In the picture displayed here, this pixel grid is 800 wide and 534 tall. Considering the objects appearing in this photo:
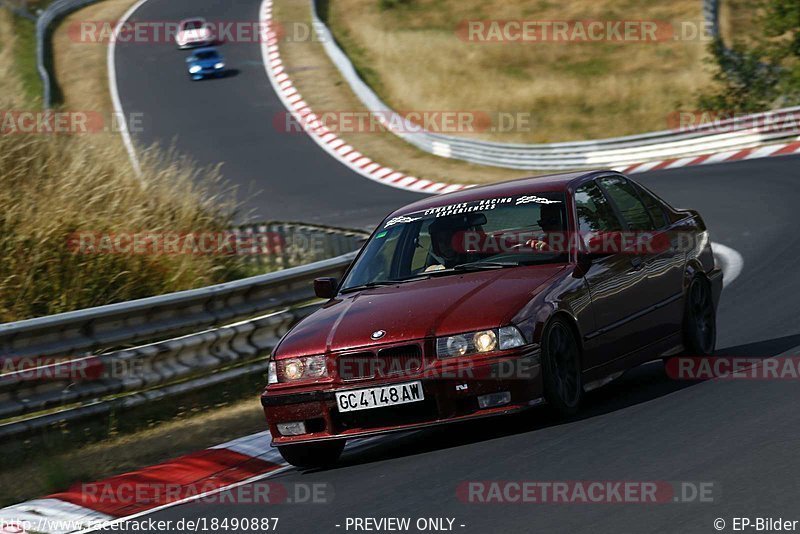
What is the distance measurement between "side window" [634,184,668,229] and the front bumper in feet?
7.69

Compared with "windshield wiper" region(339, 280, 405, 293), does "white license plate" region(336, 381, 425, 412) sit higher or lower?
lower

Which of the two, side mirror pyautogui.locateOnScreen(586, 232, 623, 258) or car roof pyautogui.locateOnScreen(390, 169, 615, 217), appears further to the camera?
car roof pyautogui.locateOnScreen(390, 169, 615, 217)

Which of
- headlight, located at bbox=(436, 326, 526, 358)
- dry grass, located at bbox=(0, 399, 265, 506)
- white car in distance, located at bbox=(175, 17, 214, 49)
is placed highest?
white car in distance, located at bbox=(175, 17, 214, 49)

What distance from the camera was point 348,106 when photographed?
116 feet

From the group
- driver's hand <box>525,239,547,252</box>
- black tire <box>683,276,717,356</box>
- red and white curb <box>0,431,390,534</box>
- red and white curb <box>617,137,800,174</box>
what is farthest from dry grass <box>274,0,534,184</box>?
red and white curb <box>0,431,390,534</box>

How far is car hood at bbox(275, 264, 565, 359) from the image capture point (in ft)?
23.2

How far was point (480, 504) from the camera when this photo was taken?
19.0 feet

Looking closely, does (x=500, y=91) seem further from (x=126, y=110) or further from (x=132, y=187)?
(x=132, y=187)

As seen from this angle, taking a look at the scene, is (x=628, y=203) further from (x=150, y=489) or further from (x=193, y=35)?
(x=193, y=35)

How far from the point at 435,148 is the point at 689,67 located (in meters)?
10.4

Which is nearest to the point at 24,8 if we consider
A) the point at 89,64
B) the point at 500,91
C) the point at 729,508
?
the point at 89,64

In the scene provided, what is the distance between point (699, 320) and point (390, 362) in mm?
3032

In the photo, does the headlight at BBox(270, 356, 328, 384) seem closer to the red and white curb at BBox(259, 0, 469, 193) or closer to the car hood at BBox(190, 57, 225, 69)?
the red and white curb at BBox(259, 0, 469, 193)

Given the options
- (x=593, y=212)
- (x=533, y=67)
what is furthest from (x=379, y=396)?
(x=533, y=67)
